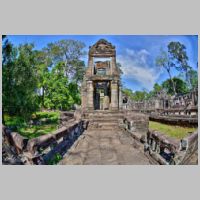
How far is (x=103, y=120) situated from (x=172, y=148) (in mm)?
10174

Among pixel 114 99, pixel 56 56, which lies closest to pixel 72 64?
pixel 56 56

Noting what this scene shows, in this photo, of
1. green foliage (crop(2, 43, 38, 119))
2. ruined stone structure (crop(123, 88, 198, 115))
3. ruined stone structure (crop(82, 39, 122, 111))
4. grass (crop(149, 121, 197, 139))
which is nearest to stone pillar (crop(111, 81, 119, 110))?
ruined stone structure (crop(82, 39, 122, 111))

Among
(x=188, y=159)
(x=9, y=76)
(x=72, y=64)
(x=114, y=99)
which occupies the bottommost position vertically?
(x=188, y=159)

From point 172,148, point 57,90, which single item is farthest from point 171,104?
point 172,148

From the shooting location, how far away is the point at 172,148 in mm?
4152

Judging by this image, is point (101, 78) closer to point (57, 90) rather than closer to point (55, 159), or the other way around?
point (57, 90)

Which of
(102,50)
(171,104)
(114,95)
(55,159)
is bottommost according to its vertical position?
(55,159)

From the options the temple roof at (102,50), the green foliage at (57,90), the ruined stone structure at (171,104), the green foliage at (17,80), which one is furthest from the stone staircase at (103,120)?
the green foliage at (57,90)

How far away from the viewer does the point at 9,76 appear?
12.0 metres

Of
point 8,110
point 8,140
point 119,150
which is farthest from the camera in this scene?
point 8,110

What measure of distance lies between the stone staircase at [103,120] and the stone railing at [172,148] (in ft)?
24.8

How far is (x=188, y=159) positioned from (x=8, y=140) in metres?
3.52

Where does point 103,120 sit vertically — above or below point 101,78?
below

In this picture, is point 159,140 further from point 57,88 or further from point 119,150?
point 57,88
